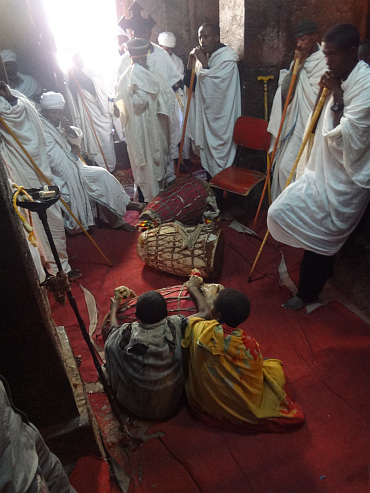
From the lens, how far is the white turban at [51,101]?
15.0 ft

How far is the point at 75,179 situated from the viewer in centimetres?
487

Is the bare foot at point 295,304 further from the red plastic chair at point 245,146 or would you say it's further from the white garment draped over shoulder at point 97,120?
the white garment draped over shoulder at point 97,120

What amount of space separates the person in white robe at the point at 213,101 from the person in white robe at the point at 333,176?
2108 mm

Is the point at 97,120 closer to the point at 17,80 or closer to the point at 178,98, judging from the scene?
the point at 17,80

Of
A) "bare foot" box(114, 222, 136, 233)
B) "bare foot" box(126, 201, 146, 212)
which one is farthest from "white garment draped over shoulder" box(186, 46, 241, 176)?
"bare foot" box(114, 222, 136, 233)

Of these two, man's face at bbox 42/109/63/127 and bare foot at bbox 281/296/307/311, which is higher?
man's face at bbox 42/109/63/127

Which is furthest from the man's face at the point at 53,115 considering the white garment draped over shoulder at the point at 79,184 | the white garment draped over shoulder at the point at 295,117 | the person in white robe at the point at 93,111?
the white garment draped over shoulder at the point at 295,117

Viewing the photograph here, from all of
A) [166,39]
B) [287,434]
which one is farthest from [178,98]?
[287,434]

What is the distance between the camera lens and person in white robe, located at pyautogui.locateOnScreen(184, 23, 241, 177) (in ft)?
16.2

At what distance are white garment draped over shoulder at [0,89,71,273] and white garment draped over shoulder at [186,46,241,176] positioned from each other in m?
2.37

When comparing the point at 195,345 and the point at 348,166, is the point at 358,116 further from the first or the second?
the point at 195,345

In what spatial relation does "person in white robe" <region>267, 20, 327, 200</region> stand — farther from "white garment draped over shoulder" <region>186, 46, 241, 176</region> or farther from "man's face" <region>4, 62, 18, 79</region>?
"man's face" <region>4, 62, 18, 79</region>

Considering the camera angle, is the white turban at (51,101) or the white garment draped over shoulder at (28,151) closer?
the white garment draped over shoulder at (28,151)

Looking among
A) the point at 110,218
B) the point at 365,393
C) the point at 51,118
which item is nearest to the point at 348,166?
the point at 365,393
